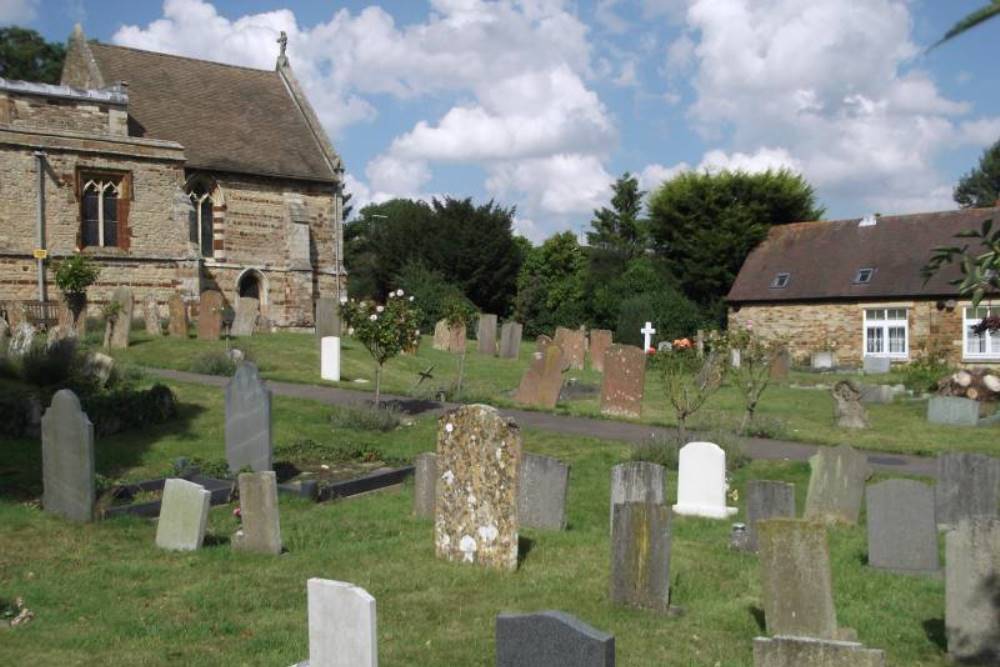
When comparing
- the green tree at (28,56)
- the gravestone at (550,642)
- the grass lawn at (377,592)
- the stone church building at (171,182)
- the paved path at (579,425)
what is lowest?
the grass lawn at (377,592)

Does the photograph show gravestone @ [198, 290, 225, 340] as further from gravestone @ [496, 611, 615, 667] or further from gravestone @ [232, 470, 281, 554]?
gravestone @ [496, 611, 615, 667]

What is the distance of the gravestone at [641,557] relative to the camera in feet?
24.2

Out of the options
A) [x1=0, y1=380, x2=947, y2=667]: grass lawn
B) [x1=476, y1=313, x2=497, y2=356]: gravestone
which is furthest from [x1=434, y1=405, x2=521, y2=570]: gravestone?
[x1=476, y1=313, x2=497, y2=356]: gravestone

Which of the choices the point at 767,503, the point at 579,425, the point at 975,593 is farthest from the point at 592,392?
the point at 975,593

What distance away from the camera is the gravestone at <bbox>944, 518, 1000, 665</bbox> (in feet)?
21.3

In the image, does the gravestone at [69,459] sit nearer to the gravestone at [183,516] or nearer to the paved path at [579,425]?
the gravestone at [183,516]

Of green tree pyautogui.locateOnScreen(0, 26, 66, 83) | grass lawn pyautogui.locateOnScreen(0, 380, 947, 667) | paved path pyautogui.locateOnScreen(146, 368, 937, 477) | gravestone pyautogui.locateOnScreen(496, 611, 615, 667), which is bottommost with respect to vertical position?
grass lawn pyautogui.locateOnScreen(0, 380, 947, 667)

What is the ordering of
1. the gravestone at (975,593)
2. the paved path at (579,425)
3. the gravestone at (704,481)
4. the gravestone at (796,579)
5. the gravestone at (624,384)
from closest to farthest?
the gravestone at (975,593)
the gravestone at (796,579)
the gravestone at (704,481)
the paved path at (579,425)
the gravestone at (624,384)

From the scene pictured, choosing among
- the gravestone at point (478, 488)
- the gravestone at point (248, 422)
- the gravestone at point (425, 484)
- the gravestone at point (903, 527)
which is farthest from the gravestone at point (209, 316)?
the gravestone at point (903, 527)

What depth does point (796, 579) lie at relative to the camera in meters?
6.69

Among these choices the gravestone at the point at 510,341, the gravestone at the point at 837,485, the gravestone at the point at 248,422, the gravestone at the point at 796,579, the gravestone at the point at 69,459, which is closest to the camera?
the gravestone at the point at 796,579

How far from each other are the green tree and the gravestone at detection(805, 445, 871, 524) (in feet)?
154

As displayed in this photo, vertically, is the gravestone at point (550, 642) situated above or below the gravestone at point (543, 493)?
above

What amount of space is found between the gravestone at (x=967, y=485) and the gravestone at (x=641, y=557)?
342 cm
